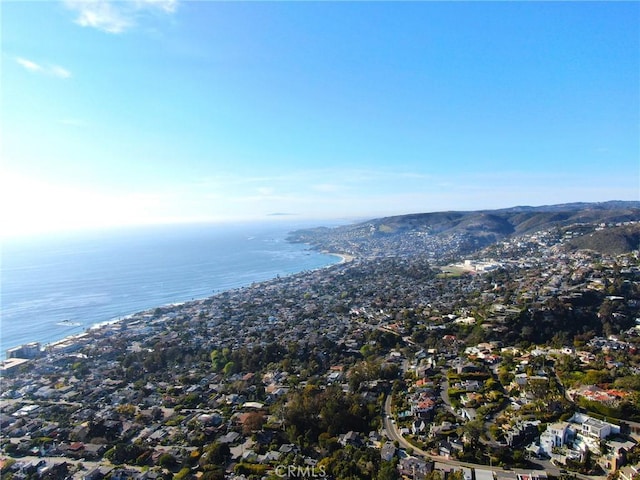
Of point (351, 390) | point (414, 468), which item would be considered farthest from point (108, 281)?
point (414, 468)

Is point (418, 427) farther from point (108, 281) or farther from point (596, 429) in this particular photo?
point (108, 281)

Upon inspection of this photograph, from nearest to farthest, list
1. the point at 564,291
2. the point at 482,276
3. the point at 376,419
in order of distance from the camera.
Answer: the point at 376,419 < the point at 564,291 < the point at 482,276

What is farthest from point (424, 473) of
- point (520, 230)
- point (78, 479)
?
point (520, 230)

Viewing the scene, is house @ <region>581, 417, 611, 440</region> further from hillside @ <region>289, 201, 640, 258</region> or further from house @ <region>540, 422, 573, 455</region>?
hillside @ <region>289, 201, 640, 258</region>

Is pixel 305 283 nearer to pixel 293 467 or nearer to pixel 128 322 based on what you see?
pixel 128 322

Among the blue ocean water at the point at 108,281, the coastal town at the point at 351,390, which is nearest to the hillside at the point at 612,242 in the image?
the coastal town at the point at 351,390

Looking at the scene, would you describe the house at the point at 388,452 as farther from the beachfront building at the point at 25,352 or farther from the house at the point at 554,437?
the beachfront building at the point at 25,352
